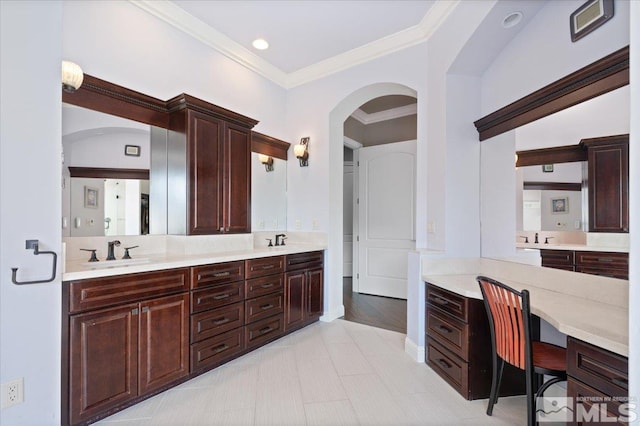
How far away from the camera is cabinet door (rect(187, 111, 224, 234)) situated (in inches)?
107

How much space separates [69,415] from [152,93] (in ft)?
7.88

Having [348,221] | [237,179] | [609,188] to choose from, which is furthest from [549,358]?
[348,221]

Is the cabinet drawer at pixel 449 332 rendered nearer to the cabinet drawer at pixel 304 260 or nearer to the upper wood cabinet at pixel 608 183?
the upper wood cabinet at pixel 608 183

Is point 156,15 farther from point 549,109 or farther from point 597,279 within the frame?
point 597,279

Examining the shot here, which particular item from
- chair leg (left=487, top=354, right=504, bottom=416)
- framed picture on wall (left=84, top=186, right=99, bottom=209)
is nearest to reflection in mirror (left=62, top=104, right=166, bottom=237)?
framed picture on wall (left=84, top=186, right=99, bottom=209)

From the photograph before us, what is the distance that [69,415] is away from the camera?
5.67 feet

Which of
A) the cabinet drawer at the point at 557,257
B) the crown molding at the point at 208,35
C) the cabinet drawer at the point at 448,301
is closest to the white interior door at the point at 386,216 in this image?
the crown molding at the point at 208,35

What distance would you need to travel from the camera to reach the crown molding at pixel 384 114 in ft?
16.4

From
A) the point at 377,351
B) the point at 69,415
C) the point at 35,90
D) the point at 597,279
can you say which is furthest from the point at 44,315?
the point at 597,279

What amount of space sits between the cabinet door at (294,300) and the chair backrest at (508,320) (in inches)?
78.0

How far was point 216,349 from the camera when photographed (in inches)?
100

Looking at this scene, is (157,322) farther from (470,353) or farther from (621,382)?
(621,382)

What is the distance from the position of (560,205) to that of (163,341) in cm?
289

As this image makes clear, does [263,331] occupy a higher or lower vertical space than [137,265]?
lower
